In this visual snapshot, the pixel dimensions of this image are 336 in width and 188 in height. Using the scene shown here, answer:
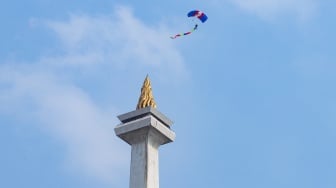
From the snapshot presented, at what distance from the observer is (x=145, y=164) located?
69.5 ft

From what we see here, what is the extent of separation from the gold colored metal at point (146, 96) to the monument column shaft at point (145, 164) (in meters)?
1.01

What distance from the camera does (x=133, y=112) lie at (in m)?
22.0

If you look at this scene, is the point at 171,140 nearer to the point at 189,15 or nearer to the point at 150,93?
the point at 150,93

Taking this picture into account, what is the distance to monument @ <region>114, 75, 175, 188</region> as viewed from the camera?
2114 cm

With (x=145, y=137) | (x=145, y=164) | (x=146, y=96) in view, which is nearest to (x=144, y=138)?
(x=145, y=137)

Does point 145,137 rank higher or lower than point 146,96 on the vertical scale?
lower

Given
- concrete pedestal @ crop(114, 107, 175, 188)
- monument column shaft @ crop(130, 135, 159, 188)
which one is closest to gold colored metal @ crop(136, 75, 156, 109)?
concrete pedestal @ crop(114, 107, 175, 188)

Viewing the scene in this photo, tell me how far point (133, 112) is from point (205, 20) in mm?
5301

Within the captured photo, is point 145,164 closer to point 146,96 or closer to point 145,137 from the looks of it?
point 145,137

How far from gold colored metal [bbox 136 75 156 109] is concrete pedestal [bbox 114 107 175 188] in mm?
312

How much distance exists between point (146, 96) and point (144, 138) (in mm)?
1407

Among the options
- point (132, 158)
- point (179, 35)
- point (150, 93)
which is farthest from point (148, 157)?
point (179, 35)

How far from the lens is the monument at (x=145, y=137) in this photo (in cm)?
2114

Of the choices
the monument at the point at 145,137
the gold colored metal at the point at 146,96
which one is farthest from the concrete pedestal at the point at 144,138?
the gold colored metal at the point at 146,96
